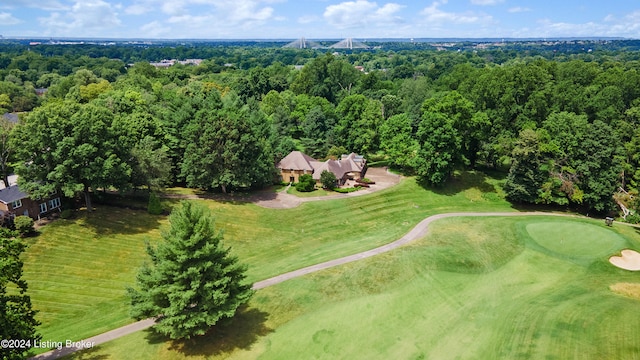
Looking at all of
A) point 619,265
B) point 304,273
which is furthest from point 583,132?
point 304,273

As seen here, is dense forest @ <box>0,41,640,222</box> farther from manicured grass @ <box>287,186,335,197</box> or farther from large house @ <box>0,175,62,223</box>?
manicured grass @ <box>287,186,335,197</box>

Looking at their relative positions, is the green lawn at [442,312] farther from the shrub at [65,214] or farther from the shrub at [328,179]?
the shrub at [65,214]

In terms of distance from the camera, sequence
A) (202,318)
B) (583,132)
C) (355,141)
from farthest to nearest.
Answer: (355,141) → (583,132) → (202,318)

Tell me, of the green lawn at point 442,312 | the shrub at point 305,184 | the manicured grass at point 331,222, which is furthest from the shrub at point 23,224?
the shrub at point 305,184

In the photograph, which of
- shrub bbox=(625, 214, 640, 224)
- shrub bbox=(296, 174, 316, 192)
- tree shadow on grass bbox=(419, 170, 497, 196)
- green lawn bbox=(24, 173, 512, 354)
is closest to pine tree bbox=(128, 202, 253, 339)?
green lawn bbox=(24, 173, 512, 354)

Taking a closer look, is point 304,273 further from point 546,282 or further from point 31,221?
point 31,221
